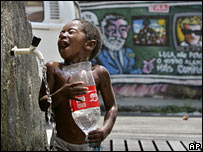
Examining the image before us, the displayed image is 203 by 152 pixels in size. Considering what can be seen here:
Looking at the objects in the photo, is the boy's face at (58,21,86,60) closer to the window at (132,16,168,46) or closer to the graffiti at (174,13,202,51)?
the window at (132,16,168,46)

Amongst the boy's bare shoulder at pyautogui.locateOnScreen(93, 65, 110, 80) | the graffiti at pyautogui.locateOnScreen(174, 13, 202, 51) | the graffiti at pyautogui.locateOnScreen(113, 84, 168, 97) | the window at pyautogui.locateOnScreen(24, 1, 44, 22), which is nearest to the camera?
the boy's bare shoulder at pyautogui.locateOnScreen(93, 65, 110, 80)

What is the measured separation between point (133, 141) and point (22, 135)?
70.2 inches

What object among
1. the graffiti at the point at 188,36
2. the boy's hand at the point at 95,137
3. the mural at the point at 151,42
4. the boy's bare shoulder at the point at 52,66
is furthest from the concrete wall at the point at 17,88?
the graffiti at the point at 188,36

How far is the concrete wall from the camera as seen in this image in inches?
83.0

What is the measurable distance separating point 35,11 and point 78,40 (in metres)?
3.28

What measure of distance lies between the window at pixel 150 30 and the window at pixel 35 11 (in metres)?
4.77

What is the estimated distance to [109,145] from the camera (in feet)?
11.9

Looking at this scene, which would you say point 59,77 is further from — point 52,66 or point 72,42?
point 72,42

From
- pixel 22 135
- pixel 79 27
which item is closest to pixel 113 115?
pixel 79 27

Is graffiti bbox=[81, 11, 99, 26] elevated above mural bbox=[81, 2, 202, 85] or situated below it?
above

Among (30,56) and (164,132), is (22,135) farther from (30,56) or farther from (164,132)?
(164,132)

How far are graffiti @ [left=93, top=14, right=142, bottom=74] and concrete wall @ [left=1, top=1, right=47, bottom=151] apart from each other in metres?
6.77

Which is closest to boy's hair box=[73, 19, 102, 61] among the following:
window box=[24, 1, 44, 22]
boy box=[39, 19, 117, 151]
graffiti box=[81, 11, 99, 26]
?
boy box=[39, 19, 117, 151]

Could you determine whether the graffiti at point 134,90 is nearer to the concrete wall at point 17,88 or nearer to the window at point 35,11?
the window at point 35,11
